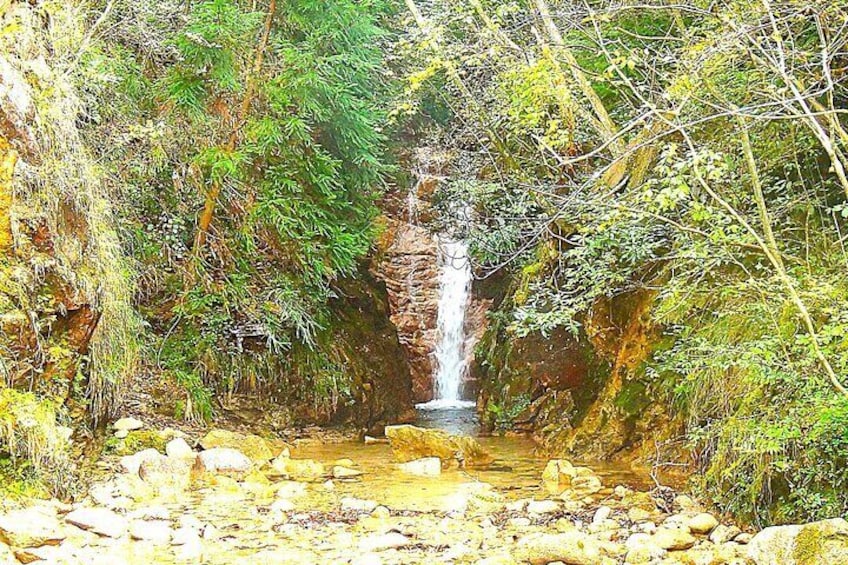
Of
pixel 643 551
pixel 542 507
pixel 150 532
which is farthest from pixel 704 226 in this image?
pixel 150 532

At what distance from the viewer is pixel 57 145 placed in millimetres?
4844

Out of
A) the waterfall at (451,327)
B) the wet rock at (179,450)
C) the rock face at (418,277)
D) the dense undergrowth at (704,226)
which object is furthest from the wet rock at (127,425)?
the waterfall at (451,327)

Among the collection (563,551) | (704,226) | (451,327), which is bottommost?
(563,551)

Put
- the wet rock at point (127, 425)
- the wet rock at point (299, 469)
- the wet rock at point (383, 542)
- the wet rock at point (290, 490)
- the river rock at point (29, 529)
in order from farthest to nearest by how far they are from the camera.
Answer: the wet rock at point (127, 425) → the wet rock at point (299, 469) → the wet rock at point (290, 490) → the wet rock at point (383, 542) → the river rock at point (29, 529)

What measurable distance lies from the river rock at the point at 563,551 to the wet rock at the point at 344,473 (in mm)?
2491

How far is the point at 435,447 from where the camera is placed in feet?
22.9

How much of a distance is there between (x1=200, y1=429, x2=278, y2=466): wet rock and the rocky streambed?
18mm

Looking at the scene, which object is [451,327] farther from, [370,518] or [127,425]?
[370,518]

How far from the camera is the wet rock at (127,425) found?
6.16 metres

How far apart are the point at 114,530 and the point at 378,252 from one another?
7545mm

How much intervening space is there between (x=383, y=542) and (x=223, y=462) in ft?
7.97

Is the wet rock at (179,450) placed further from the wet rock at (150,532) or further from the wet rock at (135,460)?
the wet rock at (150,532)

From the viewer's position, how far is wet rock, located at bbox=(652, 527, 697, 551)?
3783 millimetres

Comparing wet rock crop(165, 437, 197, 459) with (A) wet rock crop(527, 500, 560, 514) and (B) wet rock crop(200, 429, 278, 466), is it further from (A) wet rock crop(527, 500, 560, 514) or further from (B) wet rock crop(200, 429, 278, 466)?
(A) wet rock crop(527, 500, 560, 514)
